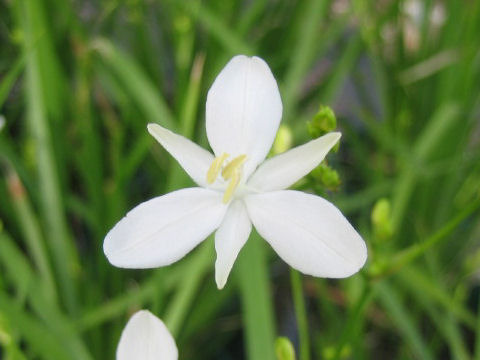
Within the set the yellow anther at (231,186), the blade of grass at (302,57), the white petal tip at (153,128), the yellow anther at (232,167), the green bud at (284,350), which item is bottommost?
the green bud at (284,350)

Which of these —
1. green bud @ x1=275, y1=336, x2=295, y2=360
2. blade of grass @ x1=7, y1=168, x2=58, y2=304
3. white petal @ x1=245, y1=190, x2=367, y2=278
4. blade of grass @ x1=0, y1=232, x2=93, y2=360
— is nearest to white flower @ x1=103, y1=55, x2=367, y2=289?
white petal @ x1=245, y1=190, x2=367, y2=278

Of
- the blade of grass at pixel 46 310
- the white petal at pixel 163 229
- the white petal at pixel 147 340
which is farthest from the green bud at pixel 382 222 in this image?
the blade of grass at pixel 46 310

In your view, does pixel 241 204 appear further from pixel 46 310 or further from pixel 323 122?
pixel 46 310

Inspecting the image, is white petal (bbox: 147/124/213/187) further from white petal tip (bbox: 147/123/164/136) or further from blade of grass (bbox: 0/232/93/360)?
blade of grass (bbox: 0/232/93/360)

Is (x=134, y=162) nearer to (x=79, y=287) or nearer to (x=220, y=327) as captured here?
(x=79, y=287)

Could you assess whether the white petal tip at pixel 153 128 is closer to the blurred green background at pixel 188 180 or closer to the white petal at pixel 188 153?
the white petal at pixel 188 153

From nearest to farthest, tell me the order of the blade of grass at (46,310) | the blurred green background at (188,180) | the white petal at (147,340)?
1. the white petal at (147,340)
2. the blade of grass at (46,310)
3. the blurred green background at (188,180)

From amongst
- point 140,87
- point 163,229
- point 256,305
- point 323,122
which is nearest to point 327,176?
point 323,122
